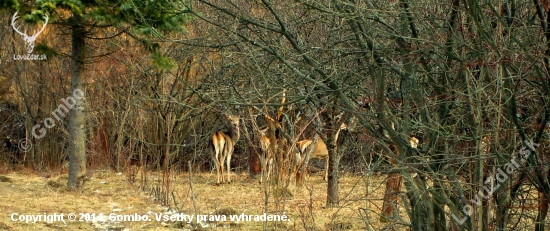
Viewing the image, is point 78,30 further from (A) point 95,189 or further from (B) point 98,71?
(B) point 98,71

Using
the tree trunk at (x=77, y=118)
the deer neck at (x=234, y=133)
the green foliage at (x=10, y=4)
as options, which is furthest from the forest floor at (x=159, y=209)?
the green foliage at (x=10, y=4)

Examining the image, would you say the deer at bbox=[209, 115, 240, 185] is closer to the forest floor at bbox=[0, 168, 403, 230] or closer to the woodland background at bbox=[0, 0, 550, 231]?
the forest floor at bbox=[0, 168, 403, 230]

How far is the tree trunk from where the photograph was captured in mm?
13312

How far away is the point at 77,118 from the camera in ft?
44.6

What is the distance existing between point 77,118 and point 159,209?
9.96 ft

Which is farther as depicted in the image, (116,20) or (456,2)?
(116,20)

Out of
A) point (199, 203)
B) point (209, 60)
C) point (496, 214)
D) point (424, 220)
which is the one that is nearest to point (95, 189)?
point (199, 203)

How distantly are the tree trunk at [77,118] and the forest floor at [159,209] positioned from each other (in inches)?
14.2

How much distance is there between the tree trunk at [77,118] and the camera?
1331 cm

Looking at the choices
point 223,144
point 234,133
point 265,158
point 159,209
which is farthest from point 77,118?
point 234,133

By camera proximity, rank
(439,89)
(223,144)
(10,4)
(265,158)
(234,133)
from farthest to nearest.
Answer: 1. (234,133)
2. (223,144)
3. (265,158)
4. (10,4)
5. (439,89)

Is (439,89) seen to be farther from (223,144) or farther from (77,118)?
(223,144)

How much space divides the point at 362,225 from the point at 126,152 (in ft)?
28.4

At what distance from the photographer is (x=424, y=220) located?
6.96 m
